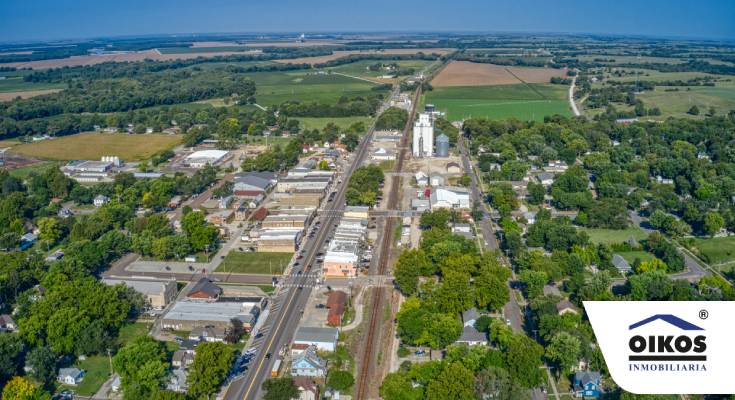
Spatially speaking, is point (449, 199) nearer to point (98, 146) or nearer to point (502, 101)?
point (98, 146)

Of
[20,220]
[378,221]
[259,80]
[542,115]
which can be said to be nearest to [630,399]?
[378,221]

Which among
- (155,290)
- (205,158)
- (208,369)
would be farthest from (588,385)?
(205,158)

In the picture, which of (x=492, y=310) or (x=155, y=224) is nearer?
(x=492, y=310)

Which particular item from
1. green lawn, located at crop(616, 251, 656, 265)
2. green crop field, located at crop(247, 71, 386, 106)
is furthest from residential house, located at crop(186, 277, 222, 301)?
green crop field, located at crop(247, 71, 386, 106)

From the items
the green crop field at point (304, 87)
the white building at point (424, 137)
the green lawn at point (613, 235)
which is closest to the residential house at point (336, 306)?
the green lawn at point (613, 235)

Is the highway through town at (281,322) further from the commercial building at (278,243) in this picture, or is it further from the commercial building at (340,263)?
the commercial building at (340,263)

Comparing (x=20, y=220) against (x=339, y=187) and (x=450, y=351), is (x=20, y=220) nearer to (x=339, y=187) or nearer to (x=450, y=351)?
(x=339, y=187)

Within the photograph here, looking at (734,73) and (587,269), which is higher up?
(734,73)
